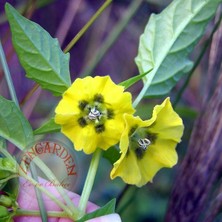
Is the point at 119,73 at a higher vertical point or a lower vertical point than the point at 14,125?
lower

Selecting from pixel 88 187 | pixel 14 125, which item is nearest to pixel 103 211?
pixel 88 187

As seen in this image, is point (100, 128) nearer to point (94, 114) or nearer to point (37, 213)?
point (94, 114)

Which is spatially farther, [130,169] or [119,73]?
[119,73]

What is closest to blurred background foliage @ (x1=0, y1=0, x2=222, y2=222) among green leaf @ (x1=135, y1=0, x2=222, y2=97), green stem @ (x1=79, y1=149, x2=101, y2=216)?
green leaf @ (x1=135, y1=0, x2=222, y2=97)

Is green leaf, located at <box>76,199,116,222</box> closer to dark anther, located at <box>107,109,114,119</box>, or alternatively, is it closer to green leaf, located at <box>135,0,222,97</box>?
dark anther, located at <box>107,109,114,119</box>

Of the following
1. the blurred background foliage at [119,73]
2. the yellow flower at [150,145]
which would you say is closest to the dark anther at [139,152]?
the yellow flower at [150,145]
